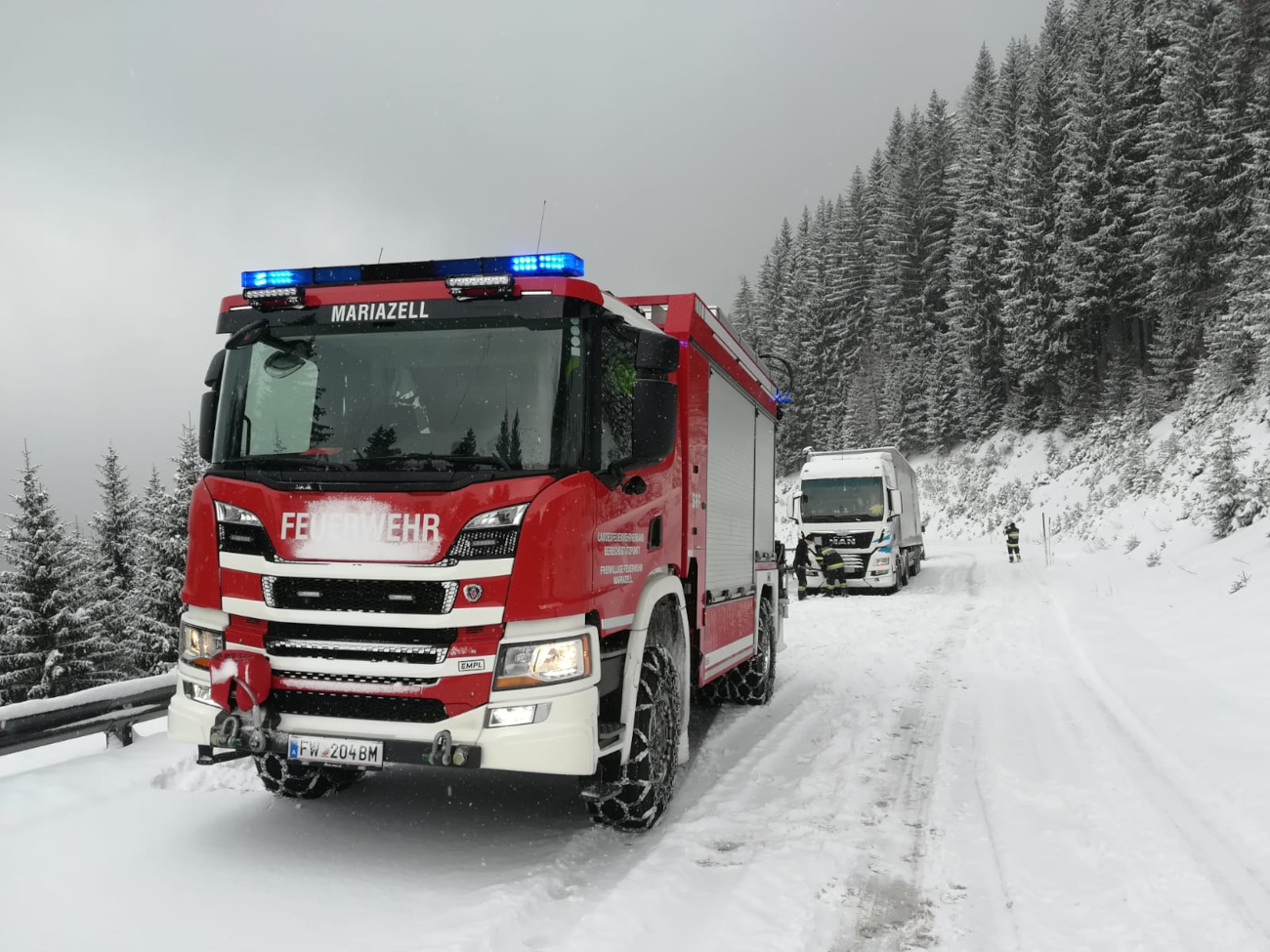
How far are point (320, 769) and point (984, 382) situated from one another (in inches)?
1841

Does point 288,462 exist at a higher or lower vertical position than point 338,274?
lower

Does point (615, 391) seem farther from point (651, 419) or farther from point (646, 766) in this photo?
point (646, 766)

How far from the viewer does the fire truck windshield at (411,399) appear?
3.86 m

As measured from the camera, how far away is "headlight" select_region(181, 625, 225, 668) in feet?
13.2

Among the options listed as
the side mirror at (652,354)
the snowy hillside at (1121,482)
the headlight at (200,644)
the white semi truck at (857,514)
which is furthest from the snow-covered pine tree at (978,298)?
the headlight at (200,644)

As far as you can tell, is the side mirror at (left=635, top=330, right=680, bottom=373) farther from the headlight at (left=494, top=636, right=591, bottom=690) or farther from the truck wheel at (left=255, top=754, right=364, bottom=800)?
the truck wheel at (left=255, top=754, right=364, bottom=800)

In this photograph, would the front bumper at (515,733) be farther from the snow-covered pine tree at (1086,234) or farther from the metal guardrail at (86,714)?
the snow-covered pine tree at (1086,234)

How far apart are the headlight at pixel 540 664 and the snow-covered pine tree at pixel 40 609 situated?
2374 centimetres

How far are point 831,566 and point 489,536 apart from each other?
15911mm

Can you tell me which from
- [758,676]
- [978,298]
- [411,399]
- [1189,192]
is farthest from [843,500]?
[978,298]

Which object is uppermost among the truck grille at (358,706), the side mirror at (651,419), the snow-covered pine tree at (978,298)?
the snow-covered pine tree at (978,298)

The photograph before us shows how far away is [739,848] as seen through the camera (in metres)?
4.24

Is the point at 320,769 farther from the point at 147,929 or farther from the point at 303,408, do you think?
the point at 303,408

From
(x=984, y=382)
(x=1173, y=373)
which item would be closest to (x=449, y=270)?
(x=1173, y=373)
